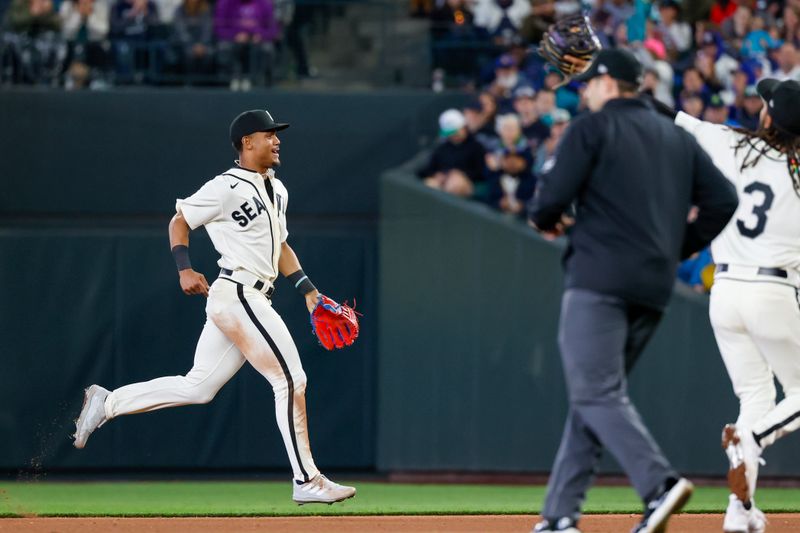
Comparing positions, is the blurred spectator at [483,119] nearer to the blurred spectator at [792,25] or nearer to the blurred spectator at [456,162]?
the blurred spectator at [456,162]

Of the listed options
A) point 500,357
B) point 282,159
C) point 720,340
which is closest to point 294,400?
point 720,340

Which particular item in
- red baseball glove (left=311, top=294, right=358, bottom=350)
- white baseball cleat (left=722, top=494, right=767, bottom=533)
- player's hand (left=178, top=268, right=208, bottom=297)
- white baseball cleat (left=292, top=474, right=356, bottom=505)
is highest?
player's hand (left=178, top=268, right=208, bottom=297)

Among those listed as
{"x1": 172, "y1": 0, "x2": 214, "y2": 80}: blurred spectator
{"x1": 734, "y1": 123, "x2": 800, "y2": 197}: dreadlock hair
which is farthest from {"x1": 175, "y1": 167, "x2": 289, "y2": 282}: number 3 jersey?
{"x1": 172, "y1": 0, "x2": 214, "y2": 80}: blurred spectator

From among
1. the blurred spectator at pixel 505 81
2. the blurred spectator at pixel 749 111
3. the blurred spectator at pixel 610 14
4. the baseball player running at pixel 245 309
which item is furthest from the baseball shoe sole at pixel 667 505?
the blurred spectator at pixel 610 14

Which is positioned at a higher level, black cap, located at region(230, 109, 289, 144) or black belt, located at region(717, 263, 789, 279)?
black cap, located at region(230, 109, 289, 144)

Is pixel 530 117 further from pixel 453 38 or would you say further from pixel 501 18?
pixel 501 18

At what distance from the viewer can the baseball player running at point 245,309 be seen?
21.7 feet

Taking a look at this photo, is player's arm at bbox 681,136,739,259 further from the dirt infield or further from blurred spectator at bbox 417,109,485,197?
blurred spectator at bbox 417,109,485,197

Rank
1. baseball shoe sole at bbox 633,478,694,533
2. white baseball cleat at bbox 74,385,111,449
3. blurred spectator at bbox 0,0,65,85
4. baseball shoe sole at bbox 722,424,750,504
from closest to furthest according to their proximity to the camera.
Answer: baseball shoe sole at bbox 633,478,694,533 < baseball shoe sole at bbox 722,424,750,504 < white baseball cleat at bbox 74,385,111,449 < blurred spectator at bbox 0,0,65,85

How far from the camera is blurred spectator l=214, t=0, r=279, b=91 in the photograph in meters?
12.5

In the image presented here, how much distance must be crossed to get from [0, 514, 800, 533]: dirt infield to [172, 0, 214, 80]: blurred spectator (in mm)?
6297

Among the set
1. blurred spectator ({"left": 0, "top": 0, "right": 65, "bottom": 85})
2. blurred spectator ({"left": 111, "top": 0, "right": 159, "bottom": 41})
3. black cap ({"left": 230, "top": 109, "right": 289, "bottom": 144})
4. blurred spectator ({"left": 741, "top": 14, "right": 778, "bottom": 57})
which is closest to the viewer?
black cap ({"left": 230, "top": 109, "right": 289, "bottom": 144})

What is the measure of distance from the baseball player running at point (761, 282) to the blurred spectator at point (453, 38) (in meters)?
7.14

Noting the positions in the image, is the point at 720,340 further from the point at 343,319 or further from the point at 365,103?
the point at 365,103
